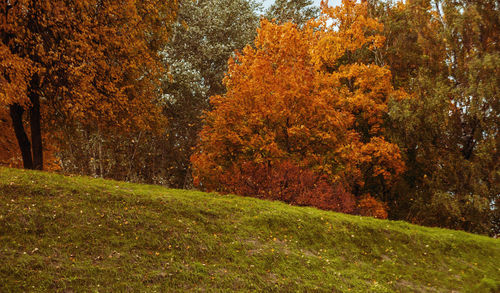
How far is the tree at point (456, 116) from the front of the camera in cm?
1708

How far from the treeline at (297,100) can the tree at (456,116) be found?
64 mm

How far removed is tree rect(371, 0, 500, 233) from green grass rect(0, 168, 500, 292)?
632 centimetres

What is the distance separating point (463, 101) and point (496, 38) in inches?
134

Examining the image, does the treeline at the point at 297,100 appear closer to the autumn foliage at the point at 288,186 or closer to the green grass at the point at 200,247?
the autumn foliage at the point at 288,186

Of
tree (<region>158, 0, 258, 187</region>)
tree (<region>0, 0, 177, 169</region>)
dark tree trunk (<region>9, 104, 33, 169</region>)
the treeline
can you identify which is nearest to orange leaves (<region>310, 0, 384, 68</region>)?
the treeline

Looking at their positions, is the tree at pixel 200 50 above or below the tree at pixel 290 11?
below

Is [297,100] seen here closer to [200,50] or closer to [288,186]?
[288,186]

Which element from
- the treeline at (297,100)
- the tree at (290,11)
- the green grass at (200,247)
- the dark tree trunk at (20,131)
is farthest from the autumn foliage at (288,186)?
the tree at (290,11)

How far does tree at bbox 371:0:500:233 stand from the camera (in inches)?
672

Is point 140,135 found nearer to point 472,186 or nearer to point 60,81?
point 60,81

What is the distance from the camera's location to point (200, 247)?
7965 mm

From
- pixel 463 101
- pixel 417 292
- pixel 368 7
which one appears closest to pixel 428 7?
pixel 368 7

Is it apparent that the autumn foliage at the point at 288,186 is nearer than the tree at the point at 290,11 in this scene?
Yes

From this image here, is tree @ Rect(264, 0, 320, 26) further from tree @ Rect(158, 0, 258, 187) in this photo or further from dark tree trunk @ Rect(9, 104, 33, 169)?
dark tree trunk @ Rect(9, 104, 33, 169)
